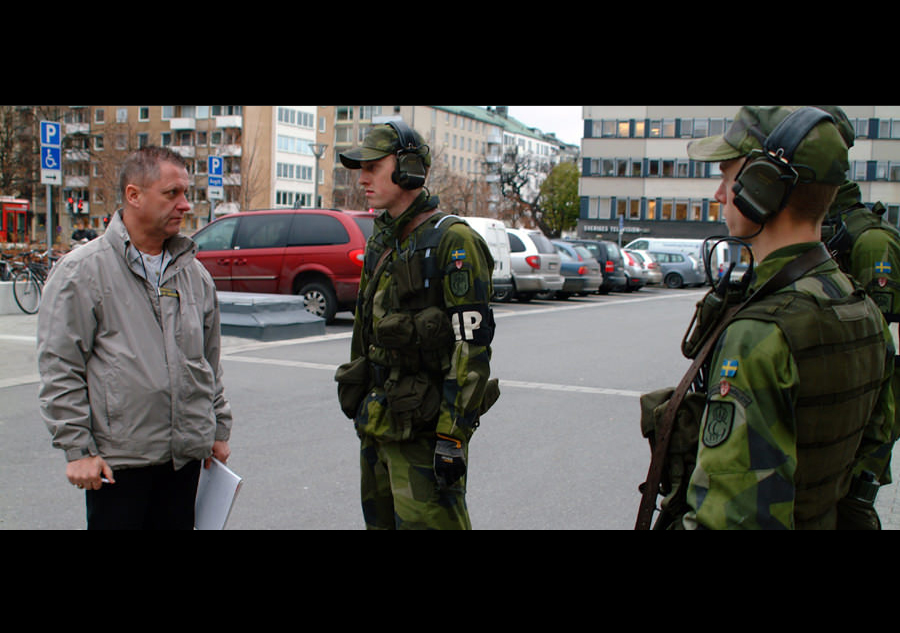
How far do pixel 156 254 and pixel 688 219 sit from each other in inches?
2861

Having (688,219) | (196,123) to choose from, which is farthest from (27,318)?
A: (196,123)

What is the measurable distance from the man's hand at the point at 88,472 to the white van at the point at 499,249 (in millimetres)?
16026

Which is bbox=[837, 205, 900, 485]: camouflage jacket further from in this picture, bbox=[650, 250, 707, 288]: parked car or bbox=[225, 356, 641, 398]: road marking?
bbox=[650, 250, 707, 288]: parked car

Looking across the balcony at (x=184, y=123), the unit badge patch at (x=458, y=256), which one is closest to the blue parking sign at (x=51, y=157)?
the unit badge patch at (x=458, y=256)

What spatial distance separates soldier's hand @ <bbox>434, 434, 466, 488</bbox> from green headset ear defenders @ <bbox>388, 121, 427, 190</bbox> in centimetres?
102

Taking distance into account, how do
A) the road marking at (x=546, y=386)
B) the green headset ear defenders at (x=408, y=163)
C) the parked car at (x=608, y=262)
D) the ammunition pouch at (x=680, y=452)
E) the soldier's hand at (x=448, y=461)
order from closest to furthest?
the ammunition pouch at (x=680, y=452), the soldier's hand at (x=448, y=461), the green headset ear defenders at (x=408, y=163), the road marking at (x=546, y=386), the parked car at (x=608, y=262)

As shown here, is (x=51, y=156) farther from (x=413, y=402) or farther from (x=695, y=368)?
(x=695, y=368)

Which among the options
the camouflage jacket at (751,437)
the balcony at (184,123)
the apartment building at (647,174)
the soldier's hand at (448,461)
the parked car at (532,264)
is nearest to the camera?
the camouflage jacket at (751,437)

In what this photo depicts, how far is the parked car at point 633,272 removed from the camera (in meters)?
29.5

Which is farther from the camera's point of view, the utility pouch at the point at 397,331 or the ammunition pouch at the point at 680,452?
the utility pouch at the point at 397,331

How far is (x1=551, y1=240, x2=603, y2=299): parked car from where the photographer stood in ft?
75.2

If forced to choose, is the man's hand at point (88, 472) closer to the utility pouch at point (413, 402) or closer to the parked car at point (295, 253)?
the utility pouch at point (413, 402)

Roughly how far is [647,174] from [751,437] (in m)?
74.3
